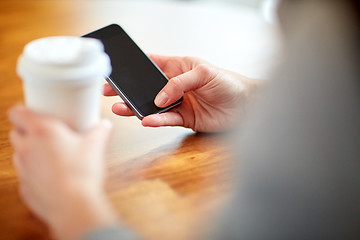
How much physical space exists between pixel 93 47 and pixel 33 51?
59mm

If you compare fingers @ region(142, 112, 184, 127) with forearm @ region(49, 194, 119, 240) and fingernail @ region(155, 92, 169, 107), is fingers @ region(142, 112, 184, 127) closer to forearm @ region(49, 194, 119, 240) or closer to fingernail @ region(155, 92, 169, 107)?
fingernail @ region(155, 92, 169, 107)

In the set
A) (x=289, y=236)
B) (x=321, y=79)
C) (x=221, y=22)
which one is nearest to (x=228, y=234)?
(x=289, y=236)

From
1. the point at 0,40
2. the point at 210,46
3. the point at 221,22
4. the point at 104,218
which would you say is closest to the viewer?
the point at 104,218

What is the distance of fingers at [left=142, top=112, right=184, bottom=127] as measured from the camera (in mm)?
745

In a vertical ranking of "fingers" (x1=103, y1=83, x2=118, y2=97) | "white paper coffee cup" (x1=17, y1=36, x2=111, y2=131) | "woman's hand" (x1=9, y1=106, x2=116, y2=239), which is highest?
"white paper coffee cup" (x1=17, y1=36, x2=111, y2=131)

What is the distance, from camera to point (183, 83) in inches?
30.2

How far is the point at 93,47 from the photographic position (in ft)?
1.44

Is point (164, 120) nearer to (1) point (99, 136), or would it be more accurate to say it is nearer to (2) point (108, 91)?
(2) point (108, 91)

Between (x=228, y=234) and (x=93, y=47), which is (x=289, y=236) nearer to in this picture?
(x=228, y=234)

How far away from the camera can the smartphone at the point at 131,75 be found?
761 mm

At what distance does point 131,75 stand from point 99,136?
0.32 m

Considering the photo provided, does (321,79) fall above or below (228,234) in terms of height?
above


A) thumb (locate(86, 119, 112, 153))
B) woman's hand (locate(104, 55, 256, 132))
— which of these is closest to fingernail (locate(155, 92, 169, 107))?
woman's hand (locate(104, 55, 256, 132))

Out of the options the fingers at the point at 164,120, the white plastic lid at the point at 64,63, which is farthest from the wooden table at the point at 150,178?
the white plastic lid at the point at 64,63
